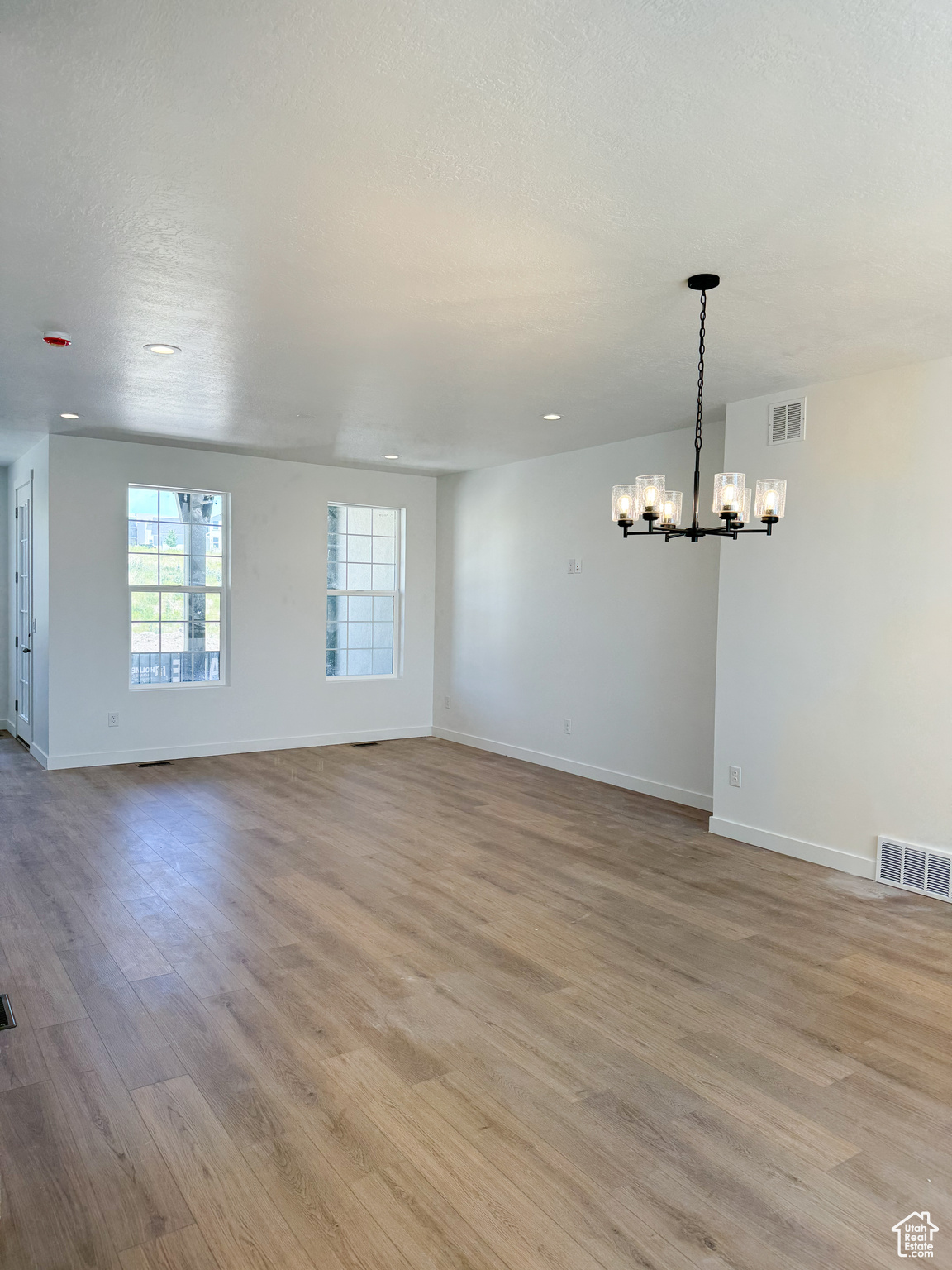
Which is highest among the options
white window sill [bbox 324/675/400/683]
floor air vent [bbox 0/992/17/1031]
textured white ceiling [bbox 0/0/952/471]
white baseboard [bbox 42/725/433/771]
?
textured white ceiling [bbox 0/0/952/471]

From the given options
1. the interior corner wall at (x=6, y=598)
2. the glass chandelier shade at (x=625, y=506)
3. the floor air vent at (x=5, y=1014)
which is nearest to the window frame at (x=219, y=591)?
the interior corner wall at (x=6, y=598)

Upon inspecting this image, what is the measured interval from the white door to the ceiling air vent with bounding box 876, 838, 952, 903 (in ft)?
21.8

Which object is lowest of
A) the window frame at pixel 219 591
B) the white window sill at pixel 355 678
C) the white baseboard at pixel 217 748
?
the white baseboard at pixel 217 748

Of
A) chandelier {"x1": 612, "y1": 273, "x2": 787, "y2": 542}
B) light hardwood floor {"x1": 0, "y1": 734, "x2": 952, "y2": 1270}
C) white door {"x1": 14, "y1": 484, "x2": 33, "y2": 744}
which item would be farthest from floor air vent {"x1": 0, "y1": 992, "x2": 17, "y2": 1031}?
white door {"x1": 14, "y1": 484, "x2": 33, "y2": 744}

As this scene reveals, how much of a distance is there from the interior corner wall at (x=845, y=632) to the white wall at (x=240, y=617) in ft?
13.0

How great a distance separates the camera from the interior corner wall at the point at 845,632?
13.3 ft

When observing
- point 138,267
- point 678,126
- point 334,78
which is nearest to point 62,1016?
point 138,267

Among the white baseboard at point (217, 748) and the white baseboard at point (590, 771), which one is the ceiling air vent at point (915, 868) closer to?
the white baseboard at point (590, 771)

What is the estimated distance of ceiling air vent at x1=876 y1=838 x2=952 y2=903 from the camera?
4008 mm

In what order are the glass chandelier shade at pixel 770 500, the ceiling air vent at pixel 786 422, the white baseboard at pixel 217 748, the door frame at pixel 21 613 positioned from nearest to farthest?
the glass chandelier shade at pixel 770 500
the ceiling air vent at pixel 786 422
the white baseboard at pixel 217 748
the door frame at pixel 21 613

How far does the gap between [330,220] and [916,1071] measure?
317cm

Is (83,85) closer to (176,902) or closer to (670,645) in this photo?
(176,902)

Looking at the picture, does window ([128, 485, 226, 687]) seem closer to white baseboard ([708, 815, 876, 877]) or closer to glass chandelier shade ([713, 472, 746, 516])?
white baseboard ([708, 815, 876, 877])

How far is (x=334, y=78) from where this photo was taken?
191cm
